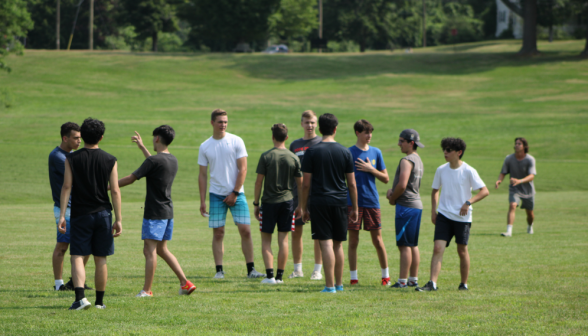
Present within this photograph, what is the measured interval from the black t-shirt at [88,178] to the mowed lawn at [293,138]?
108 centimetres

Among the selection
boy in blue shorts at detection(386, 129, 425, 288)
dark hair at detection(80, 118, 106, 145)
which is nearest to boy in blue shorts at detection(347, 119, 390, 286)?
boy in blue shorts at detection(386, 129, 425, 288)

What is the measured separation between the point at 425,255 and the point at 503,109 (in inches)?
1427

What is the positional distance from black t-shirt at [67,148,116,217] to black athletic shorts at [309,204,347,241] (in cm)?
249

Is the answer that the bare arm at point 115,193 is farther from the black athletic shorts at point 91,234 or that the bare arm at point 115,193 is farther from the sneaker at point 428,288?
the sneaker at point 428,288

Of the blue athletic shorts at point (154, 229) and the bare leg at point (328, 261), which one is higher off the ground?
the blue athletic shorts at point (154, 229)

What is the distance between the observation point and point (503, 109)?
43.9m

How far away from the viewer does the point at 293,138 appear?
35031 mm

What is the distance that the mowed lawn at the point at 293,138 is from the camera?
596cm

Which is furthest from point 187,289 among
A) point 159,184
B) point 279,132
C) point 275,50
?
point 275,50

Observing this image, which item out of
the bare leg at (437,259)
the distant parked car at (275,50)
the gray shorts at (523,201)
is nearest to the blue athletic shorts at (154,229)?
the bare leg at (437,259)

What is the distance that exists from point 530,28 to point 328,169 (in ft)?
193

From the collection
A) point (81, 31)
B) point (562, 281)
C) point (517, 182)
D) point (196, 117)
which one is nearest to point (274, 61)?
point (196, 117)

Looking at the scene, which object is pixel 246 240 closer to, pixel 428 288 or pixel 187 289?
pixel 187 289

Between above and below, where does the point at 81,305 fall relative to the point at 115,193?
below
